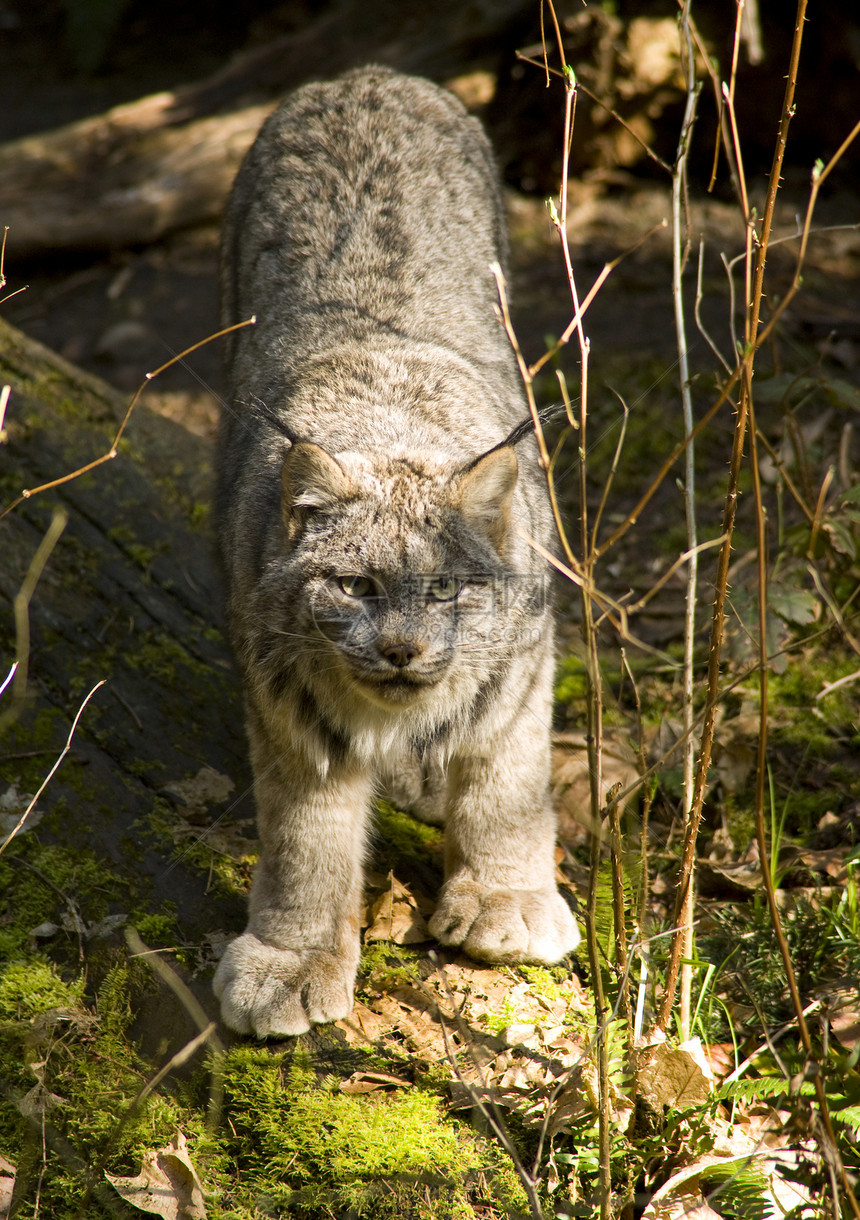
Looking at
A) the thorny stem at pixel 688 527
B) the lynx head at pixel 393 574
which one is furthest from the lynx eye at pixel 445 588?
the thorny stem at pixel 688 527

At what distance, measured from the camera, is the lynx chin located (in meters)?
3.05

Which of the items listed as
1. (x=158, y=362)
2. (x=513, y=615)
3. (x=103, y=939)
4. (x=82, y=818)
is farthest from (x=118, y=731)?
(x=158, y=362)

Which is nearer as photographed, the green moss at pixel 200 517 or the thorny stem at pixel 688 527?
the thorny stem at pixel 688 527

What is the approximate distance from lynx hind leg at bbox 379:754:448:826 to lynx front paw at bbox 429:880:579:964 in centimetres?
58

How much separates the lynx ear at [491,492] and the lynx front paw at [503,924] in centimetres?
114

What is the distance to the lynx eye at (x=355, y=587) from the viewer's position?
3049 millimetres

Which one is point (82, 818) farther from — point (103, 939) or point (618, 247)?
point (618, 247)

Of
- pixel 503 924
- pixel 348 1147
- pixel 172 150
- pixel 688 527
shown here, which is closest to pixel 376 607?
pixel 688 527

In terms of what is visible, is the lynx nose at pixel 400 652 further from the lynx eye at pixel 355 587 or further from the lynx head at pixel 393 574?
the lynx eye at pixel 355 587

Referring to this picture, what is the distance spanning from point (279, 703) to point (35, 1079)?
1.24 meters

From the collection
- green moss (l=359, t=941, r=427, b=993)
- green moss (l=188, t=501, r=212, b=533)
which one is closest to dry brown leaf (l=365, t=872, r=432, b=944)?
green moss (l=359, t=941, r=427, b=993)

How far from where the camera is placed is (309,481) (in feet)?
10.1

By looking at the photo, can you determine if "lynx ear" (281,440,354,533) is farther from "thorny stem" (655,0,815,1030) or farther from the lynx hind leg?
the lynx hind leg

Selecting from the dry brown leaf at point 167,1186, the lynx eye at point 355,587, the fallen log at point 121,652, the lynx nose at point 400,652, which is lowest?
the dry brown leaf at point 167,1186
